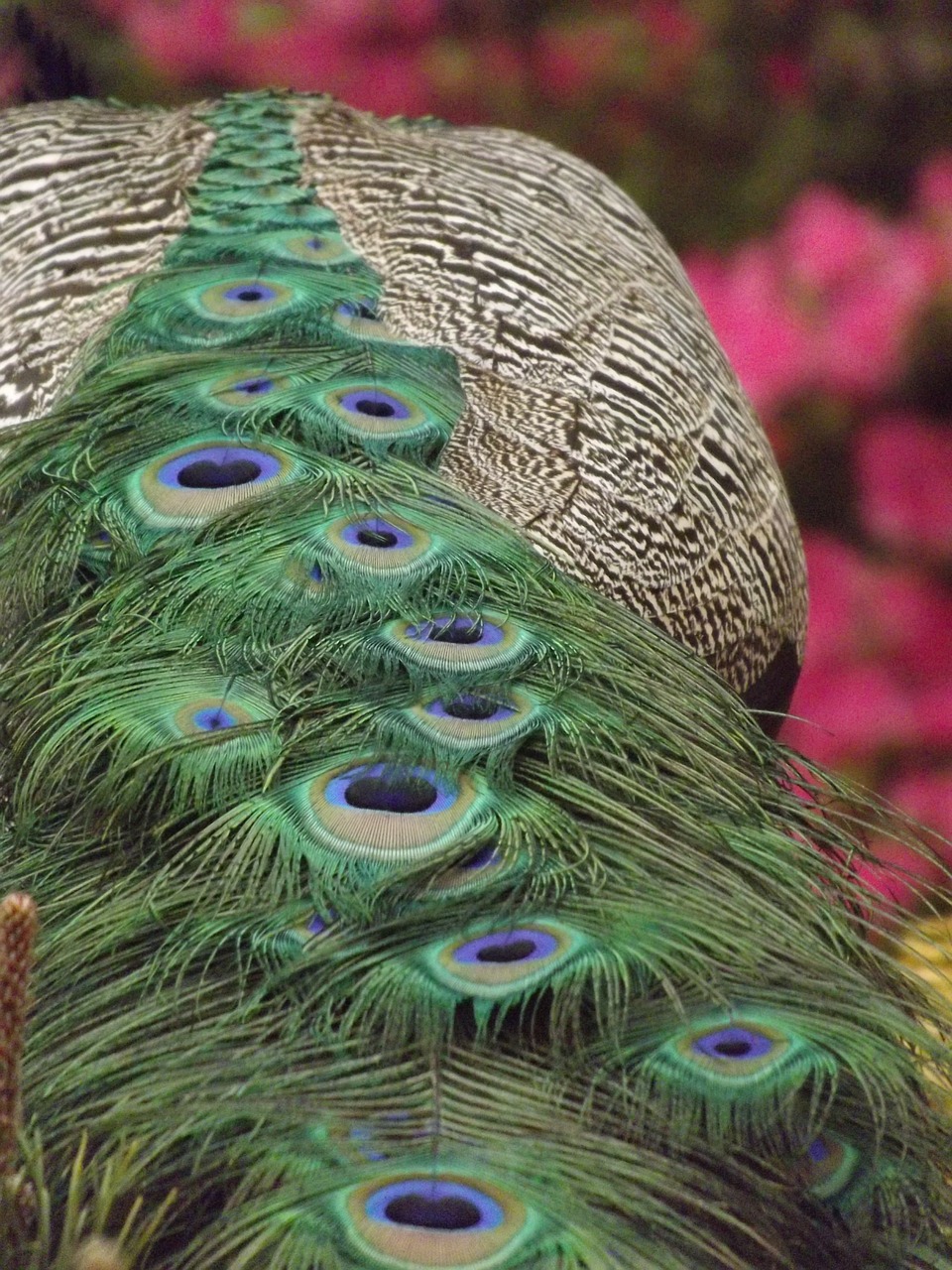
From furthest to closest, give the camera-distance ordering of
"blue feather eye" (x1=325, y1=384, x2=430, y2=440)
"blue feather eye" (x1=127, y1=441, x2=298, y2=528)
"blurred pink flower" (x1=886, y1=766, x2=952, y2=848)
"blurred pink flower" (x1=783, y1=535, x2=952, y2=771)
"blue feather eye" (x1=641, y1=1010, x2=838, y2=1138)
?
"blurred pink flower" (x1=783, y1=535, x2=952, y2=771) → "blurred pink flower" (x1=886, y1=766, x2=952, y2=848) → "blue feather eye" (x1=325, y1=384, x2=430, y2=440) → "blue feather eye" (x1=127, y1=441, x2=298, y2=528) → "blue feather eye" (x1=641, y1=1010, x2=838, y2=1138)

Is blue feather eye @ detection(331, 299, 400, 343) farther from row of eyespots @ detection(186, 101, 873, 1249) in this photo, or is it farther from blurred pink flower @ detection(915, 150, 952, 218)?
blurred pink flower @ detection(915, 150, 952, 218)

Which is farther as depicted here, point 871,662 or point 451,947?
point 871,662

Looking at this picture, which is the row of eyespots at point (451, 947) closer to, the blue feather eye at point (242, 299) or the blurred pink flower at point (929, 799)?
the blue feather eye at point (242, 299)

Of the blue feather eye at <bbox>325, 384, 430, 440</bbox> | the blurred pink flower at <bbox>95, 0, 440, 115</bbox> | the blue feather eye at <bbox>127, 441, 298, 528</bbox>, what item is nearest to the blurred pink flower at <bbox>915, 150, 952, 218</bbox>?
the blurred pink flower at <bbox>95, 0, 440, 115</bbox>

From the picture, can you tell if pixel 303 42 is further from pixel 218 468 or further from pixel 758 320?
pixel 218 468

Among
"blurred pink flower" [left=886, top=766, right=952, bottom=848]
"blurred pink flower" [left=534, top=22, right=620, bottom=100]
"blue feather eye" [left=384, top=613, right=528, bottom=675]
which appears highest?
"blurred pink flower" [left=534, top=22, right=620, bottom=100]

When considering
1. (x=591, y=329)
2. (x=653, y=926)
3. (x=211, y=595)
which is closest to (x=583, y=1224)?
(x=653, y=926)

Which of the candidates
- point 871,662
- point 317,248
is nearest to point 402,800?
point 317,248

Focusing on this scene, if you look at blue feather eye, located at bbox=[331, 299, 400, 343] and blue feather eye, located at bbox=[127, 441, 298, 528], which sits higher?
blue feather eye, located at bbox=[331, 299, 400, 343]
